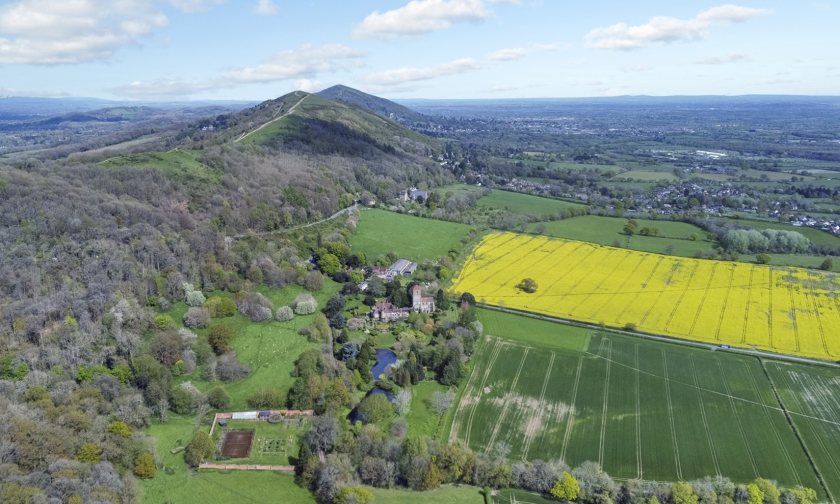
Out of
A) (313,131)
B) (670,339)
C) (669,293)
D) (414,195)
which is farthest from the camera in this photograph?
(313,131)

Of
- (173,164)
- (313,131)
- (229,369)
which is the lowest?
(229,369)

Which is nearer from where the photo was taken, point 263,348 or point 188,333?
point 188,333

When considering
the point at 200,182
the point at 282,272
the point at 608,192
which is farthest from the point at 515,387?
the point at 608,192

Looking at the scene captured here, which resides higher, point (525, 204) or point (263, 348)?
point (525, 204)

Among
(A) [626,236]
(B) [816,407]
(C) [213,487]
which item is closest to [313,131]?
(A) [626,236]

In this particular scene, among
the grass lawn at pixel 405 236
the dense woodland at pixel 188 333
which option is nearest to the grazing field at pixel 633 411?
the dense woodland at pixel 188 333

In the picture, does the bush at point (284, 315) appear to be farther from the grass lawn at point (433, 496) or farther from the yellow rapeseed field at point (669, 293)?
the grass lawn at point (433, 496)

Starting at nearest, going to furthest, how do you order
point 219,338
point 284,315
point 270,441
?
point 270,441 < point 219,338 < point 284,315

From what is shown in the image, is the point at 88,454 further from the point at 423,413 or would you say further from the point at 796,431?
the point at 796,431
